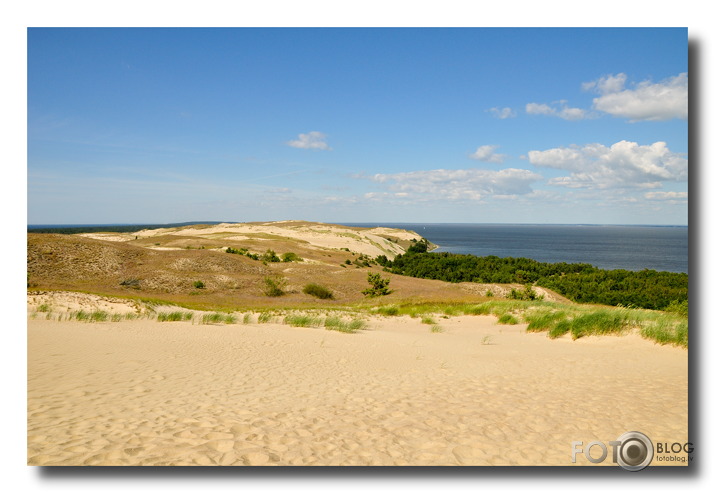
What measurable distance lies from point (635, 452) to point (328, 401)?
4325 millimetres

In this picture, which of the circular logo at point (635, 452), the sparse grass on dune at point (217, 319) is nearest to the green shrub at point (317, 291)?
the sparse grass on dune at point (217, 319)

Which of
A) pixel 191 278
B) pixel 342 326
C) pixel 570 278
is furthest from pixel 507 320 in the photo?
pixel 570 278

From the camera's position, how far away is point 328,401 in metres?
7.12

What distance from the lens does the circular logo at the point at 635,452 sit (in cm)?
554

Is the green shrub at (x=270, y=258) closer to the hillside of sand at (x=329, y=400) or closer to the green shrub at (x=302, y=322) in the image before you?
the green shrub at (x=302, y=322)

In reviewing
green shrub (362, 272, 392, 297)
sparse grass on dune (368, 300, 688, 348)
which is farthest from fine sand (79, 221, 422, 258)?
sparse grass on dune (368, 300, 688, 348)

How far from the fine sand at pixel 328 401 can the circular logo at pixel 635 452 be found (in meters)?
0.22

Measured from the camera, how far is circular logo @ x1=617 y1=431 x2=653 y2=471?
218 inches

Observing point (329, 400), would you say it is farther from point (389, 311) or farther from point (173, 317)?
point (389, 311)

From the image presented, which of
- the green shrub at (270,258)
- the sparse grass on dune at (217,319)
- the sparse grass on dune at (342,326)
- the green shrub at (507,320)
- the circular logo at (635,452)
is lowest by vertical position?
the green shrub at (507,320)

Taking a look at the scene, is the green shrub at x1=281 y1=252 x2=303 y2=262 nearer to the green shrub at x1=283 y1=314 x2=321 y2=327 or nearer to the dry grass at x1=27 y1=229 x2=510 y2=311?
the dry grass at x1=27 y1=229 x2=510 y2=311

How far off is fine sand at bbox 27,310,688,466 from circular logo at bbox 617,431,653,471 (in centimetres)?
22

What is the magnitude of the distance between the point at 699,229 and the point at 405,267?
57614mm
